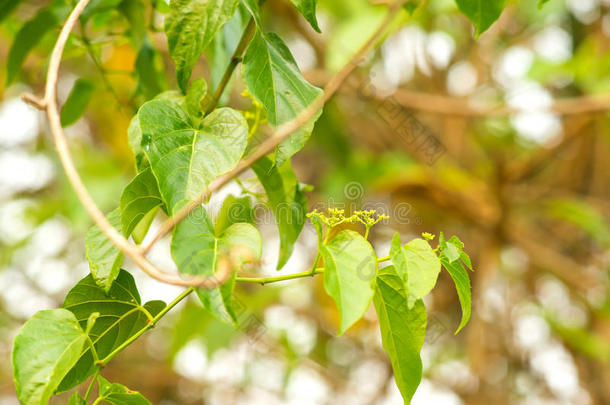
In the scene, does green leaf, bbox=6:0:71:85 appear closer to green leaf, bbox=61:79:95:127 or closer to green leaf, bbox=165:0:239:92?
green leaf, bbox=61:79:95:127

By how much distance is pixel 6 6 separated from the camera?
1.63 ft

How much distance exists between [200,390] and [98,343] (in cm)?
118

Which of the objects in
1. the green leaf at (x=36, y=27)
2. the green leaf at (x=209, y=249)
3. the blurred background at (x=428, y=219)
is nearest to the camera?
the green leaf at (x=209, y=249)

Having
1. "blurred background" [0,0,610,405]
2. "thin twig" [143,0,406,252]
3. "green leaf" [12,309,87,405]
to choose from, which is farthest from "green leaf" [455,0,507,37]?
"blurred background" [0,0,610,405]

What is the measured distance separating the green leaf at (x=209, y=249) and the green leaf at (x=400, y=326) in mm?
74

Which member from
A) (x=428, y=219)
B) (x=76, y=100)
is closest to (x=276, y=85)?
(x=76, y=100)

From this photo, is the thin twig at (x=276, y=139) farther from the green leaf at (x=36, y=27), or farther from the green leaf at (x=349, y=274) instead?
the green leaf at (x=36, y=27)

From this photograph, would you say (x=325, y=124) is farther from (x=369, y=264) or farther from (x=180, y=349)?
(x=369, y=264)

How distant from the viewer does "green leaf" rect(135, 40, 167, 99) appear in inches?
18.6

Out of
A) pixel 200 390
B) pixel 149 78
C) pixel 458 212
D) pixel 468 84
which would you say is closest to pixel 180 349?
pixel 200 390

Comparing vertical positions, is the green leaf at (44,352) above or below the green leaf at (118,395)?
above

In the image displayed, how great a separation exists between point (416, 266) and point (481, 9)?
0.57 feet

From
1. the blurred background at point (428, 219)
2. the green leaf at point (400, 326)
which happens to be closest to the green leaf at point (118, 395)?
the green leaf at point (400, 326)

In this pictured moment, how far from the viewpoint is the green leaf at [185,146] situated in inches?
11.6
